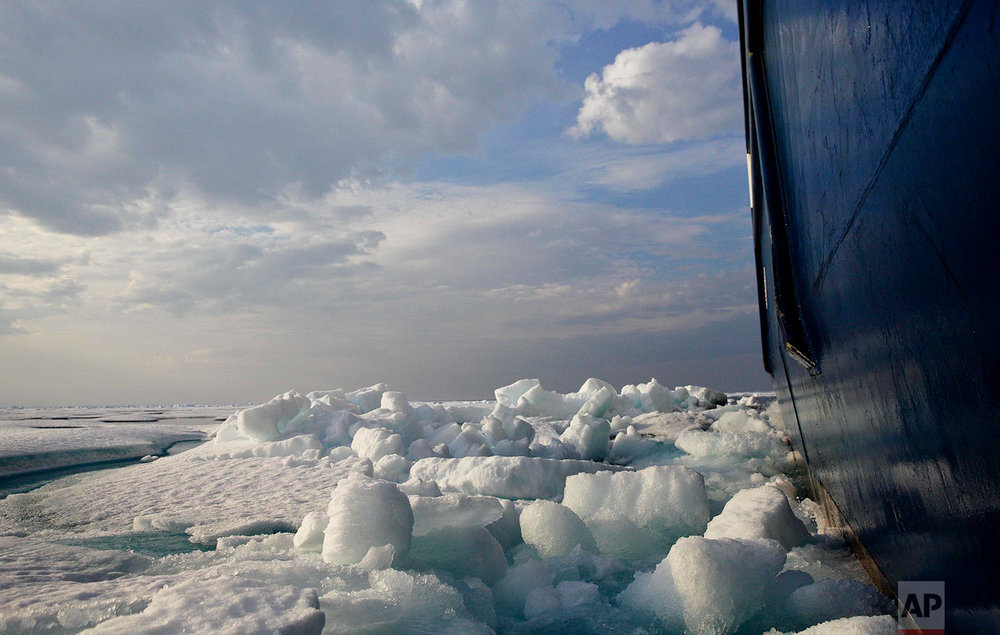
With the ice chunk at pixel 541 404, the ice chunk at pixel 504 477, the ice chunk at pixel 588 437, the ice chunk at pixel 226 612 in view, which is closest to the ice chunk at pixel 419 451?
the ice chunk at pixel 504 477

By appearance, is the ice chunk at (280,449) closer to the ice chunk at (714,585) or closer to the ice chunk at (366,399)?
the ice chunk at (366,399)

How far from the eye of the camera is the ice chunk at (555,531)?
2.70 m

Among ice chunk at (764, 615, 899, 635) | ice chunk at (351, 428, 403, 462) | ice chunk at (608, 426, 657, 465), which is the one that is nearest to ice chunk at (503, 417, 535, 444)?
ice chunk at (608, 426, 657, 465)

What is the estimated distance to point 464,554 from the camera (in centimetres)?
235

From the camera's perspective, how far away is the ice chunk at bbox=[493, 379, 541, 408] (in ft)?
→ 48.3

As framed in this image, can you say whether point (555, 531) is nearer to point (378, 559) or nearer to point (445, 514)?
point (445, 514)

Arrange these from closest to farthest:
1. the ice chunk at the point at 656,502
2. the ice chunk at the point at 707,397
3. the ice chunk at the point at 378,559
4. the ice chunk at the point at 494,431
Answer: the ice chunk at the point at 378,559 < the ice chunk at the point at 656,502 < the ice chunk at the point at 494,431 < the ice chunk at the point at 707,397

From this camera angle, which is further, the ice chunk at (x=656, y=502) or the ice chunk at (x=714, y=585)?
the ice chunk at (x=656, y=502)

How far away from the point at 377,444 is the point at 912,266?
5.77 meters

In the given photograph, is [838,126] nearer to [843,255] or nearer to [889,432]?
[843,255]

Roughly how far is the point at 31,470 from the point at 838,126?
31.8 feet

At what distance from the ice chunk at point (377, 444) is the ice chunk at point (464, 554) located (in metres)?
3.71

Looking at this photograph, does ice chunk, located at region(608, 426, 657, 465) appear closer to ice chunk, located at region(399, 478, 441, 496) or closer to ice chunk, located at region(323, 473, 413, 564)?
ice chunk, located at region(399, 478, 441, 496)

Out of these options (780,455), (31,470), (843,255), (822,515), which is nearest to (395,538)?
(843,255)
